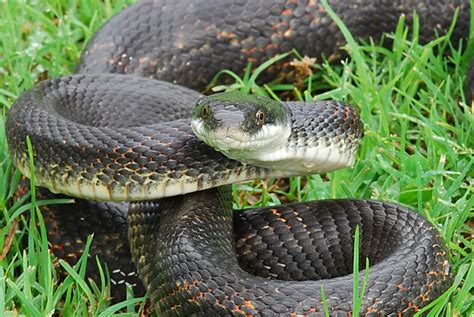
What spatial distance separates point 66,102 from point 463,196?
2.45 meters

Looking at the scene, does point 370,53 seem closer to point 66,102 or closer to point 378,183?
point 378,183

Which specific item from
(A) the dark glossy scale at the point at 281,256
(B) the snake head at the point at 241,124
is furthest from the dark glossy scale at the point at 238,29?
(B) the snake head at the point at 241,124

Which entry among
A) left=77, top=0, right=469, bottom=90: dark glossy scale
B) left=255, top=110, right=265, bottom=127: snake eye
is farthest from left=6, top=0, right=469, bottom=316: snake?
left=77, top=0, right=469, bottom=90: dark glossy scale

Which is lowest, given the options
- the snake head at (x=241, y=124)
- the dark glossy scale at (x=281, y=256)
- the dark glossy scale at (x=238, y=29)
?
the dark glossy scale at (x=281, y=256)

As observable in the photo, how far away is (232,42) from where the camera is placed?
729 cm

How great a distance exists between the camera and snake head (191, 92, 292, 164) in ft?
14.9

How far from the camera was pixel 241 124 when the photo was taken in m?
4.55

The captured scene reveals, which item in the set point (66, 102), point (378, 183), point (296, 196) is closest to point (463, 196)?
point (378, 183)

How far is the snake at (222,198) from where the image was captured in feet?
14.3

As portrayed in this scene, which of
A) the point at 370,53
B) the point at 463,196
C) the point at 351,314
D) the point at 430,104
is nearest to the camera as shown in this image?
the point at 351,314

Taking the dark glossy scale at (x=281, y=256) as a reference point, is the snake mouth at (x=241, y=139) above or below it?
above

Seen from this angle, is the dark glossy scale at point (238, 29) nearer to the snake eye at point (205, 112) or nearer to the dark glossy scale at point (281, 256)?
the dark glossy scale at point (281, 256)

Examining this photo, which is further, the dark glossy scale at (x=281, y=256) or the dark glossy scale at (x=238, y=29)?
the dark glossy scale at (x=238, y=29)

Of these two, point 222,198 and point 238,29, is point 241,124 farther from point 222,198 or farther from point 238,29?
point 238,29
